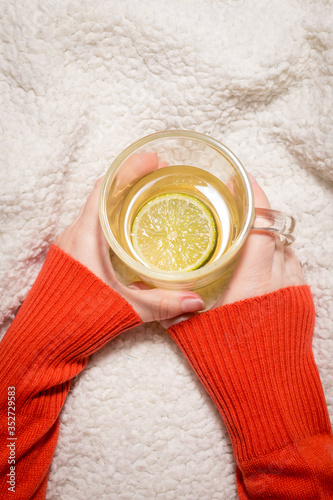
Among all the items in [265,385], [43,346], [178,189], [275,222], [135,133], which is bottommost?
[265,385]

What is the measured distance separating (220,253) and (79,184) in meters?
0.33

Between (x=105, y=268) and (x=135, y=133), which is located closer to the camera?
(x=105, y=268)

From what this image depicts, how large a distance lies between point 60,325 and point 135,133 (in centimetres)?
40

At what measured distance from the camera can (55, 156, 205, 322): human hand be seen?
0.85 meters

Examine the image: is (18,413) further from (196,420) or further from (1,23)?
(1,23)

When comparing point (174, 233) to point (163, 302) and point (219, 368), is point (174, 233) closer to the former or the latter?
point (163, 302)

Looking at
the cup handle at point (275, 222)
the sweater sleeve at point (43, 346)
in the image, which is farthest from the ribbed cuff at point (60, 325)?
the cup handle at point (275, 222)

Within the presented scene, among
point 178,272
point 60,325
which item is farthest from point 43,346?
point 178,272

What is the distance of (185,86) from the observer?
98 cm

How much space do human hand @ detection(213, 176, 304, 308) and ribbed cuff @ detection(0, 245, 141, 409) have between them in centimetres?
18

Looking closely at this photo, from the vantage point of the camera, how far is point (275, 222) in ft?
2.76

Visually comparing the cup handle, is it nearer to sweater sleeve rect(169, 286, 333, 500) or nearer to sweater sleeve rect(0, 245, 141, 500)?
sweater sleeve rect(169, 286, 333, 500)

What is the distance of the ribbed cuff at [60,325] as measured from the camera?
34.8 inches

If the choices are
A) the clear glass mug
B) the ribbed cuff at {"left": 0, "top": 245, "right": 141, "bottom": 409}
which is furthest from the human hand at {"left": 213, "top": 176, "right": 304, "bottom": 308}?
the ribbed cuff at {"left": 0, "top": 245, "right": 141, "bottom": 409}
